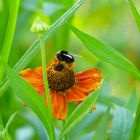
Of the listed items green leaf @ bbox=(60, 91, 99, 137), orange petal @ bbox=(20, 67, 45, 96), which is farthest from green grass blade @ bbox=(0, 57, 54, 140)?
orange petal @ bbox=(20, 67, 45, 96)

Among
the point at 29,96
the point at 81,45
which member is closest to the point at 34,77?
the point at 29,96

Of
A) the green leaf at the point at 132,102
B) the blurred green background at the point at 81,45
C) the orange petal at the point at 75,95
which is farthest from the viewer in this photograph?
the blurred green background at the point at 81,45

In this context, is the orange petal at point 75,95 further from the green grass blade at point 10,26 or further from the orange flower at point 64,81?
the green grass blade at point 10,26

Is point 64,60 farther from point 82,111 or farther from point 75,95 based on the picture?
point 82,111

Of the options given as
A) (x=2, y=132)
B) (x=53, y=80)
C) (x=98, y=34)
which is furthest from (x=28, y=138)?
(x=98, y=34)

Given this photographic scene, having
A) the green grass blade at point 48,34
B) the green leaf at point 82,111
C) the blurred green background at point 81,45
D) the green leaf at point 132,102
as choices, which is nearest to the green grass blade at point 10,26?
the green grass blade at point 48,34

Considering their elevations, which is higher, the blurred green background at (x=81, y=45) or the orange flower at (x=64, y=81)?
the orange flower at (x=64, y=81)

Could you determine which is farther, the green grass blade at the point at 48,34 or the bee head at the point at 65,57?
the bee head at the point at 65,57

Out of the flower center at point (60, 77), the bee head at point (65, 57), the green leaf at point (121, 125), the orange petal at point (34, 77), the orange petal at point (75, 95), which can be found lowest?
the green leaf at point (121, 125)
